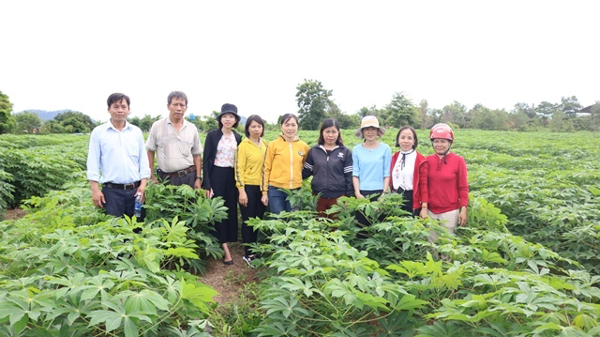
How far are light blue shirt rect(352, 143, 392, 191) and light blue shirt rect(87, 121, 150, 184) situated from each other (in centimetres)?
225

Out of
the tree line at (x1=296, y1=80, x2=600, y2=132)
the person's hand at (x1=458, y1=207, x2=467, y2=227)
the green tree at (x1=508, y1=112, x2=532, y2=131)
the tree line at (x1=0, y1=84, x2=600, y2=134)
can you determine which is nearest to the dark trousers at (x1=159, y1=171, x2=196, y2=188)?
the person's hand at (x1=458, y1=207, x2=467, y2=227)

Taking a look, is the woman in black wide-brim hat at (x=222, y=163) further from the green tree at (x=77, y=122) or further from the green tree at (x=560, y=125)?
the green tree at (x=77, y=122)

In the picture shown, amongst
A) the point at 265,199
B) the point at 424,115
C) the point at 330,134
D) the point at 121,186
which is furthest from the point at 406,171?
the point at 424,115

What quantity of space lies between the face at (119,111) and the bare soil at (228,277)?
5.51ft

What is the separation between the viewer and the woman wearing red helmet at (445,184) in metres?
3.74

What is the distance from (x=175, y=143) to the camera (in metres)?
3.97

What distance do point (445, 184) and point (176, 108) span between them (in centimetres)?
286

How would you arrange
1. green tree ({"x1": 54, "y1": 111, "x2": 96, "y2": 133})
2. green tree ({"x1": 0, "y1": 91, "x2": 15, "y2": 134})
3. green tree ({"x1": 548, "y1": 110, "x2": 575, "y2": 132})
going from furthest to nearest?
green tree ({"x1": 54, "y1": 111, "x2": 96, "y2": 133})
green tree ({"x1": 548, "y1": 110, "x2": 575, "y2": 132})
green tree ({"x1": 0, "y1": 91, "x2": 15, "y2": 134})

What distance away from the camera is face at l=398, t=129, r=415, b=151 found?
3980mm

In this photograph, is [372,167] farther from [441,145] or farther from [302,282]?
[302,282]

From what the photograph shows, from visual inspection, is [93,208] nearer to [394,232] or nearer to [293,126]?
[293,126]

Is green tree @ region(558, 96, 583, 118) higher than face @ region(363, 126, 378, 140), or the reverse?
green tree @ region(558, 96, 583, 118)

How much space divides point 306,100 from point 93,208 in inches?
1676

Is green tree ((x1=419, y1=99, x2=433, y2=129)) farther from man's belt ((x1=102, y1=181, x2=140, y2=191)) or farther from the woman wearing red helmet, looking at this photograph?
man's belt ((x1=102, y1=181, x2=140, y2=191))
